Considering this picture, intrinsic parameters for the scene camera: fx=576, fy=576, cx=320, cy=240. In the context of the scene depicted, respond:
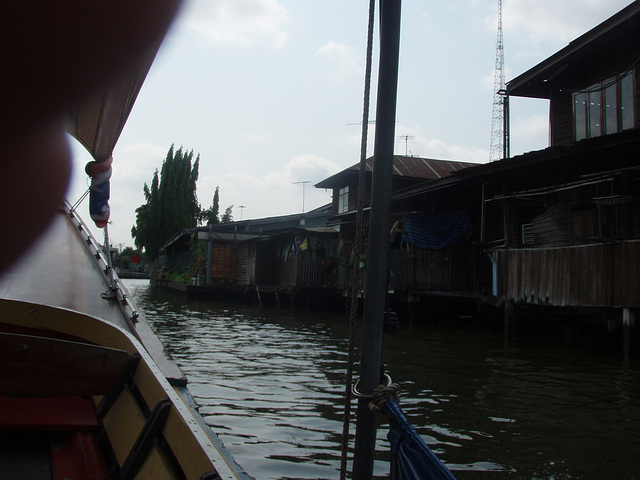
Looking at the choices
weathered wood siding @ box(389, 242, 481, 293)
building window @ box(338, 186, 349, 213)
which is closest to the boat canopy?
weathered wood siding @ box(389, 242, 481, 293)

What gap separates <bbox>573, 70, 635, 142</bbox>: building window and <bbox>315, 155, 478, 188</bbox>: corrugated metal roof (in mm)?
10536

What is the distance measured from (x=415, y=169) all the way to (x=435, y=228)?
1056cm

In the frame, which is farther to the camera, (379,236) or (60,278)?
(60,278)

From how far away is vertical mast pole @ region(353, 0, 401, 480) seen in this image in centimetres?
244

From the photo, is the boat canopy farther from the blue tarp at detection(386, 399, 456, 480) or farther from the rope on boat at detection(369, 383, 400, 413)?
the blue tarp at detection(386, 399, 456, 480)

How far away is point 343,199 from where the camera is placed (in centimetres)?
2859

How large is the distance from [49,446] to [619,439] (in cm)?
453

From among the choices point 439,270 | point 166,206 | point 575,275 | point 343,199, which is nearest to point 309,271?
point 439,270

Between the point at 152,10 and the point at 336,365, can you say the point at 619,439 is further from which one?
the point at 152,10

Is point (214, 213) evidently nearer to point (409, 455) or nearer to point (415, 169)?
point (415, 169)

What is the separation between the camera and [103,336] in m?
3.70

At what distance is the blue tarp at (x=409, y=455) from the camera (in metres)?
1.80

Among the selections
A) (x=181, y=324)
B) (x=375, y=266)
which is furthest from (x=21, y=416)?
(x=181, y=324)

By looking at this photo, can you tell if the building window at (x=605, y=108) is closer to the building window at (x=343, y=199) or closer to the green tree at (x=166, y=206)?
the building window at (x=343, y=199)
